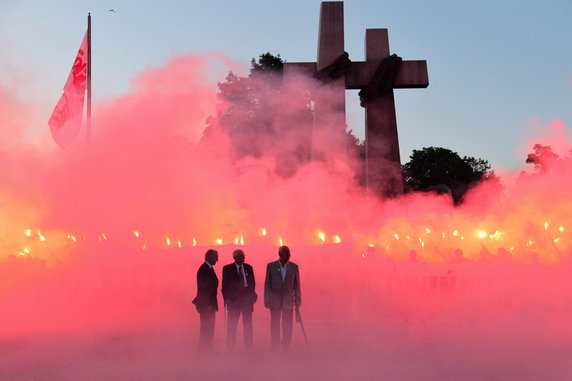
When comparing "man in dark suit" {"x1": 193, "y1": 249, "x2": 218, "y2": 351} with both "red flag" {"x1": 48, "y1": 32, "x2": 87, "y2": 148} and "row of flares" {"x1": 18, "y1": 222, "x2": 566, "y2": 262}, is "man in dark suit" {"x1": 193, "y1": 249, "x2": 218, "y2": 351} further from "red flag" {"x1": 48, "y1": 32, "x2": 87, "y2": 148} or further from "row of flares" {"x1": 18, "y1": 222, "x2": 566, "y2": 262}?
"red flag" {"x1": 48, "y1": 32, "x2": 87, "y2": 148}

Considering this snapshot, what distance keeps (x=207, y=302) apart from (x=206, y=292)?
0.47 ft

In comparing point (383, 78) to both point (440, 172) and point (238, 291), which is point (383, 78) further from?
point (440, 172)

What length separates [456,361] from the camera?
8156 millimetres

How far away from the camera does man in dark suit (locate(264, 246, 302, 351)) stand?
939 centimetres

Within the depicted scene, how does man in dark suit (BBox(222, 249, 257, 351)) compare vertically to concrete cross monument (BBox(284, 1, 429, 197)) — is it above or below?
below

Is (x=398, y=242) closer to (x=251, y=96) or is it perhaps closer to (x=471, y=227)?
(x=471, y=227)

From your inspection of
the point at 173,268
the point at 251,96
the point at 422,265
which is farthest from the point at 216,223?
the point at 251,96

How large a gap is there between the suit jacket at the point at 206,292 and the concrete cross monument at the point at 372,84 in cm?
1065

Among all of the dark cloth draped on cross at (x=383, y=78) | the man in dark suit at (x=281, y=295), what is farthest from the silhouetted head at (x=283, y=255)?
the dark cloth draped on cross at (x=383, y=78)

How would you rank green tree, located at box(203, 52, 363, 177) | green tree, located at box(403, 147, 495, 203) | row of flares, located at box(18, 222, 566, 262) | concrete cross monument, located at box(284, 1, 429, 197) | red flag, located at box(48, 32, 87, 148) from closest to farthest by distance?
row of flares, located at box(18, 222, 566, 262), red flag, located at box(48, 32, 87, 148), concrete cross monument, located at box(284, 1, 429, 197), green tree, located at box(203, 52, 363, 177), green tree, located at box(403, 147, 495, 203)

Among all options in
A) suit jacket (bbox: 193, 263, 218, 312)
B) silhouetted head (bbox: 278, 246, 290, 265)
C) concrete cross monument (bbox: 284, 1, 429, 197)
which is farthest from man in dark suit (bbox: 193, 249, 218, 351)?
concrete cross monument (bbox: 284, 1, 429, 197)

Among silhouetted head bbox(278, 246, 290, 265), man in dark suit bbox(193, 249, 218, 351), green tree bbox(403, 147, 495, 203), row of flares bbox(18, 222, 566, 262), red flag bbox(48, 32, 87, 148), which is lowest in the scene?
man in dark suit bbox(193, 249, 218, 351)

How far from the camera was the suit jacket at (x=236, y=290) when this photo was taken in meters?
9.66

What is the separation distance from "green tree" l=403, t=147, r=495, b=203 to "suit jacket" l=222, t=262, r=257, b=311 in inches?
1766
